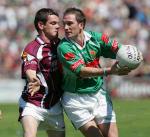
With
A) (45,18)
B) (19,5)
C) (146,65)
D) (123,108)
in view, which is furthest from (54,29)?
(19,5)

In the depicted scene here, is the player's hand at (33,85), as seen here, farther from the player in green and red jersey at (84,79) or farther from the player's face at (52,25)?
the player's face at (52,25)

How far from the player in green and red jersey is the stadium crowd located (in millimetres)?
14664

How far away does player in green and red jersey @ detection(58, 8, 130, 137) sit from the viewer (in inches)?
358

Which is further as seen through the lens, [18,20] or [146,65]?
[18,20]

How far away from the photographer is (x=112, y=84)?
73.3 ft

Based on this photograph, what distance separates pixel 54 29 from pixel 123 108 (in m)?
9.60

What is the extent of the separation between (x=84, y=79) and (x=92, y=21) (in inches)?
631

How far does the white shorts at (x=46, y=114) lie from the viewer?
939 cm

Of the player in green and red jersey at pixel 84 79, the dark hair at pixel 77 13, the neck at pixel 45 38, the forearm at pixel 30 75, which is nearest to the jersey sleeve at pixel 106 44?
the player in green and red jersey at pixel 84 79

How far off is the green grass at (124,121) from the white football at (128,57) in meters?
4.83

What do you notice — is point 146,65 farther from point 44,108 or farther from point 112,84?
point 44,108

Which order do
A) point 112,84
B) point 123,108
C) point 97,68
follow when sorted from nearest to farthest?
1. point 97,68
2. point 123,108
3. point 112,84

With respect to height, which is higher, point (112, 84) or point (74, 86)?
point (74, 86)

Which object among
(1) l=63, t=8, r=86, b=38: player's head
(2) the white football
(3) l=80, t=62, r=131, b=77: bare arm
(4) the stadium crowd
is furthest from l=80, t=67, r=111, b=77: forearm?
(4) the stadium crowd
